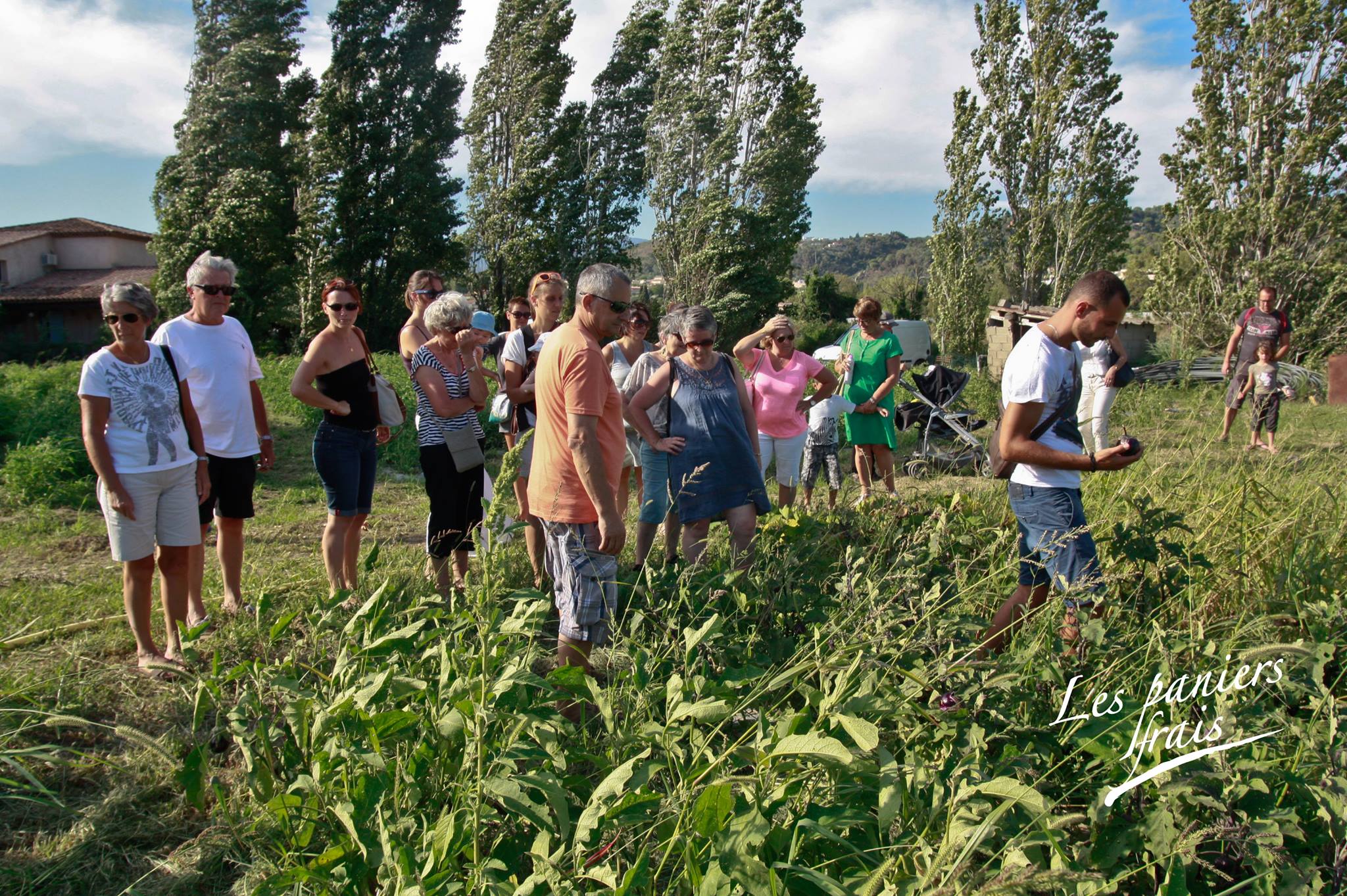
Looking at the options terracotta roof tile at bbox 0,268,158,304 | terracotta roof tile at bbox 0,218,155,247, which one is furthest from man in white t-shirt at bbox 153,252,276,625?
terracotta roof tile at bbox 0,218,155,247

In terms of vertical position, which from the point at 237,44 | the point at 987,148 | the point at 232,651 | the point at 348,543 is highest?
the point at 237,44

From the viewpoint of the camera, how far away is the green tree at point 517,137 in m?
29.5

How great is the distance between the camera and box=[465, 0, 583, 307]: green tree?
29.5m

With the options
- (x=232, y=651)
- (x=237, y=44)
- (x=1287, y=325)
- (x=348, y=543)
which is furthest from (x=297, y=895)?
(x=237, y=44)

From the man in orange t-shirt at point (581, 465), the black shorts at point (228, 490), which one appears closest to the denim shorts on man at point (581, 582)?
the man in orange t-shirt at point (581, 465)

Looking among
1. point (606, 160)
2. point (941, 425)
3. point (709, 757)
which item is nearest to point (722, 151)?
point (606, 160)

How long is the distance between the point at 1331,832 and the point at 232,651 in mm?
3860

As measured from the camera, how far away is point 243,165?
1054 inches

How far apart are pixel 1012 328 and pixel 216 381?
2288cm

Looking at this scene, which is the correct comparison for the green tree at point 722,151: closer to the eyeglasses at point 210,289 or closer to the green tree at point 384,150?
the green tree at point 384,150

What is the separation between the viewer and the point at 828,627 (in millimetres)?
2518

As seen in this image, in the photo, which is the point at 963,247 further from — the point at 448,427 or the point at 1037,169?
the point at 448,427

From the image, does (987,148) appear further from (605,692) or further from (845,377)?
(605,692)

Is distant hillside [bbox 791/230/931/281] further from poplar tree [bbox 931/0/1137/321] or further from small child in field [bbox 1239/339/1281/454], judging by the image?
small child in field [bbox 1239/339/1281/454]
